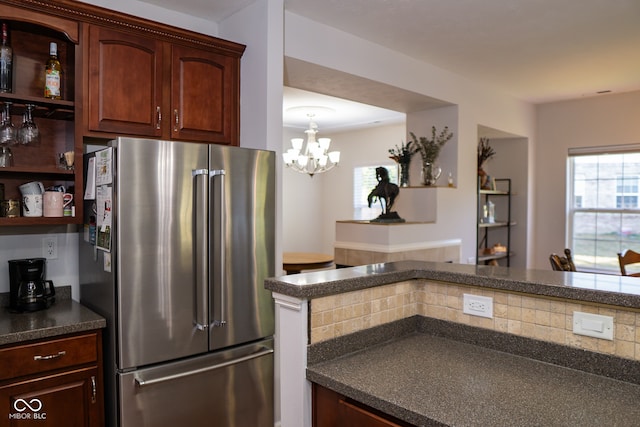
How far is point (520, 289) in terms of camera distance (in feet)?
4.77

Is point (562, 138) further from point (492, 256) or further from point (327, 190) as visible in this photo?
point (327, 190)

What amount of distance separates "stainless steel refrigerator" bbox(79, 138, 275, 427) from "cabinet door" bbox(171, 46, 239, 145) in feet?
1.36

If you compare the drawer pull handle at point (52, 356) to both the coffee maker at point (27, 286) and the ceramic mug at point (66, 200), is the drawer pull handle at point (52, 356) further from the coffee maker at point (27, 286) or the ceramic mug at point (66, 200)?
the ceramic mug at point (66, 200)

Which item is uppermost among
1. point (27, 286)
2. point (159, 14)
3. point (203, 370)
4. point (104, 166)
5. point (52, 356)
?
point (159, 14)

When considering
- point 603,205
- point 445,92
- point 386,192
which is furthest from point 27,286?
point 603,205

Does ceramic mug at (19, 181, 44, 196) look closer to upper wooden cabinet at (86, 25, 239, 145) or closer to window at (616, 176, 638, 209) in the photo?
upper wooden cabinet at (86, 25, 239, 145)

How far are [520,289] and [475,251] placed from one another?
11.6 feet

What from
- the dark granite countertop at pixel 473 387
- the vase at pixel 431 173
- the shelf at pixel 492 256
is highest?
the vase at pixel 431 173

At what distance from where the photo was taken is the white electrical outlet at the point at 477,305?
1.55m

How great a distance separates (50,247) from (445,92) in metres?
3.43

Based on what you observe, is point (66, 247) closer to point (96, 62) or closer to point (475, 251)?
point (96, 62)

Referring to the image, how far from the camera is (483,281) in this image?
1.55m

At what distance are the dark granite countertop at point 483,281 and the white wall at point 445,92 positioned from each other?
1.85 meters

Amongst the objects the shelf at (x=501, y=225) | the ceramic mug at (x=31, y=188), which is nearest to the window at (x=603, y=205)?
the shelf at (x=501, y=225)
